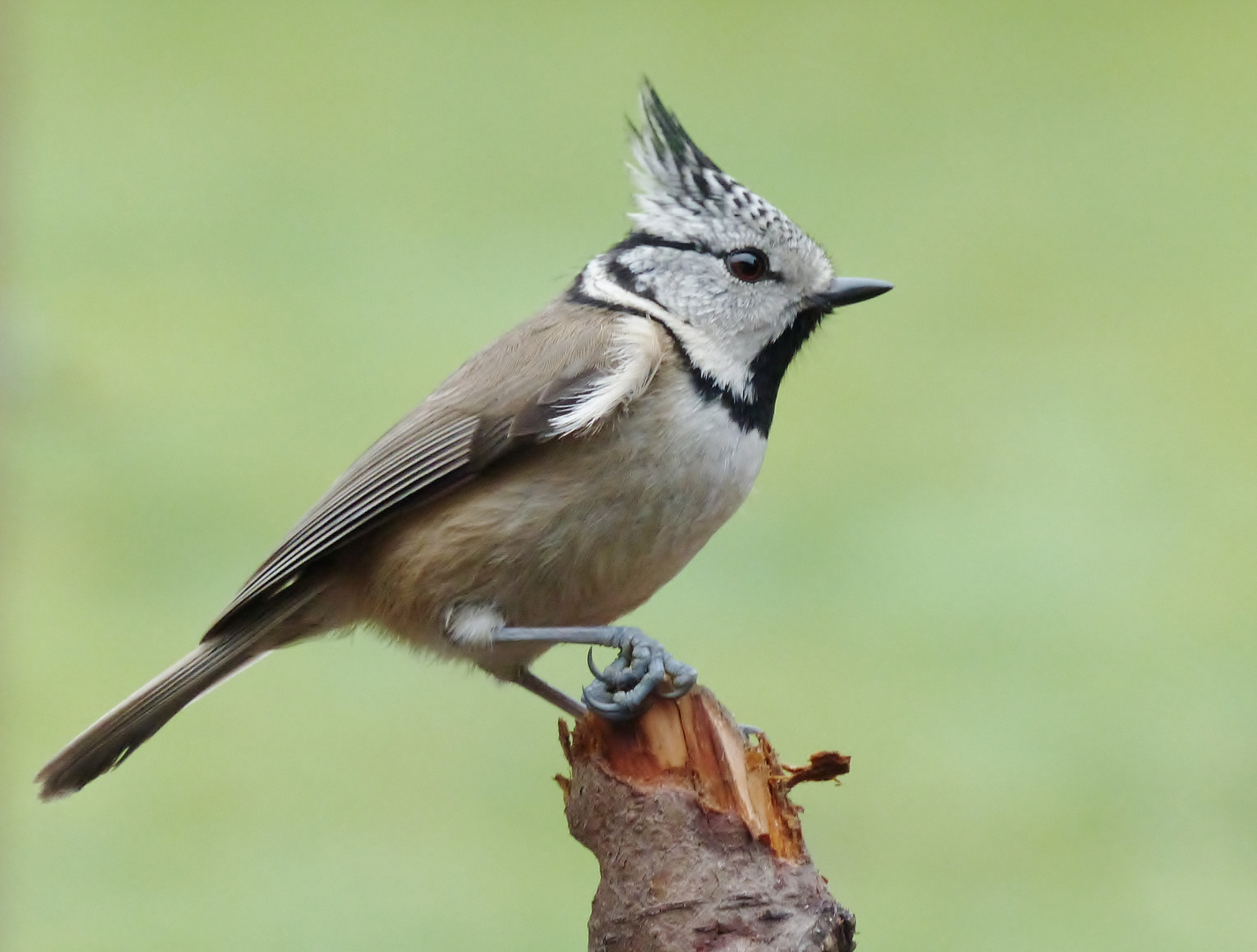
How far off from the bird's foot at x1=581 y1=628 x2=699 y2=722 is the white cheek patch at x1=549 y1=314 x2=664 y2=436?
1.62 ft

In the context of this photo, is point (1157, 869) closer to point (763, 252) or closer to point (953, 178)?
point (763, 252)

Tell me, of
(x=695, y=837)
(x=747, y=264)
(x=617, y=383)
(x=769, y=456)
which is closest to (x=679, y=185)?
(x=747, y=264)

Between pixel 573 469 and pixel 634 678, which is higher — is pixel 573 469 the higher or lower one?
the higher one

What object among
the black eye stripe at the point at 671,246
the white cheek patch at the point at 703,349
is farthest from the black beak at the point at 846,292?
the white cheek patch at the point at 703,349

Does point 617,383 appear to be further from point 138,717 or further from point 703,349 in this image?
point 138,717

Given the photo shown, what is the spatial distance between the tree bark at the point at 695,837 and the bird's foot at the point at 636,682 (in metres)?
0.02

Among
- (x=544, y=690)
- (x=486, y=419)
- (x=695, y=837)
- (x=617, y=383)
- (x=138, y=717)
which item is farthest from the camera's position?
(x=544, y=690)

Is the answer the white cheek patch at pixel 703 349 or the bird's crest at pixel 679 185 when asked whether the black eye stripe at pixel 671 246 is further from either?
the white cheek patch at pixel 703 349

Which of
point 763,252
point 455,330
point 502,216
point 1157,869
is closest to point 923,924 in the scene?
point 1157,869

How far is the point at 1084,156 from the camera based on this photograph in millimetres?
8852

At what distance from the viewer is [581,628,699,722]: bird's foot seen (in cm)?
294

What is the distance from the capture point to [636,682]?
2.98 m

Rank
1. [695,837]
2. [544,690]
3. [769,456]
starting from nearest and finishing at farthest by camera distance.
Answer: [695,837] → [544,690] → [769,456]

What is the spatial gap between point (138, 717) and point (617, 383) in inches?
50.5
